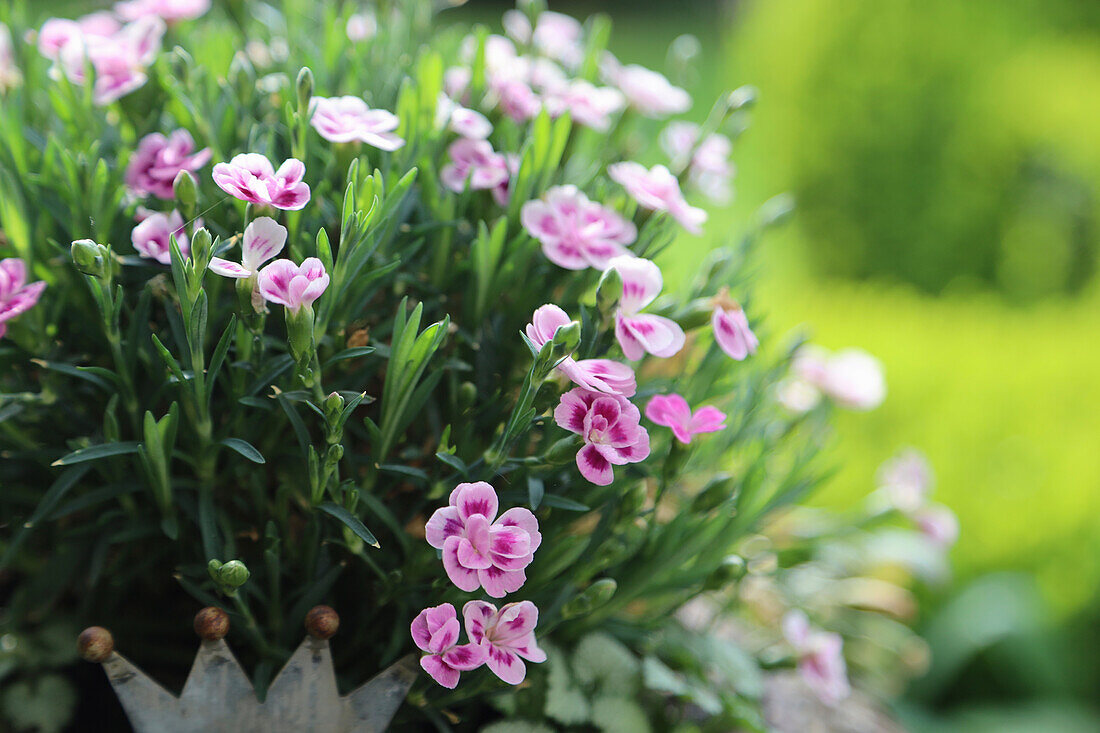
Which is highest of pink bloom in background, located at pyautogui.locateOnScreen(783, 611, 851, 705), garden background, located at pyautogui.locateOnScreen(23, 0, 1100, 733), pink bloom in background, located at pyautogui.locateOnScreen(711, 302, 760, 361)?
pink bloom in background, located at pyautogui.locateOnScreen(711, 302, 760, 361)

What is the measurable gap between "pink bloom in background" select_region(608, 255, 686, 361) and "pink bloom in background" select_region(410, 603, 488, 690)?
203mm

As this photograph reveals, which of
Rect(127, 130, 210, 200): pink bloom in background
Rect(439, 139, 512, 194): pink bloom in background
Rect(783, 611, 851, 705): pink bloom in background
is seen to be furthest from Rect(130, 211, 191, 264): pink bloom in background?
Rect(783, 611, 851, 705): pink bloom in background

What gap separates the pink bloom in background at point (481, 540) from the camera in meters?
0.53

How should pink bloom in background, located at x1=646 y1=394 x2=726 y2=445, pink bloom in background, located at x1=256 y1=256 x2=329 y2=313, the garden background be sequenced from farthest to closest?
the garden background, pink bloom in background, located at x1=646 y1=394 x2=726 y2=445, pink bloom in background, located at x1=256 y1=256 x2=329 y2=313

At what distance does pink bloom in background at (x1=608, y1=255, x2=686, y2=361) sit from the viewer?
1.91 feet

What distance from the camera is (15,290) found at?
0.62 m

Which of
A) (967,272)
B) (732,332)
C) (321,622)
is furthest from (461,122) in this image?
(967,272)

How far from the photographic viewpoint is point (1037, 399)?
1.75 meters

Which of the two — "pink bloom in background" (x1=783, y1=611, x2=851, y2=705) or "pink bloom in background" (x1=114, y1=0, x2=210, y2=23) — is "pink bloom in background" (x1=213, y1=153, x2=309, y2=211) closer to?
"pink bloom in background" (x1=114, y1=0, x2=210, y2=23)

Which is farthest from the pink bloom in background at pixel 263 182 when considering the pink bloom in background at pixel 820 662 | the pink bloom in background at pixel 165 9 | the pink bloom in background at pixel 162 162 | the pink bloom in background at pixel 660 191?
the pink bloom in background at pixel 820 662

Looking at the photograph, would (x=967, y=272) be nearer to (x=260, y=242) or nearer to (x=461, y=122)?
(x=461, y=122)

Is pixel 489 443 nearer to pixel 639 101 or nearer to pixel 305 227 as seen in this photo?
pixel 305 227

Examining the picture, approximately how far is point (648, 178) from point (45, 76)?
61cm

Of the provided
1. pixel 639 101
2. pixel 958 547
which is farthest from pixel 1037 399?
pixel 639 101
